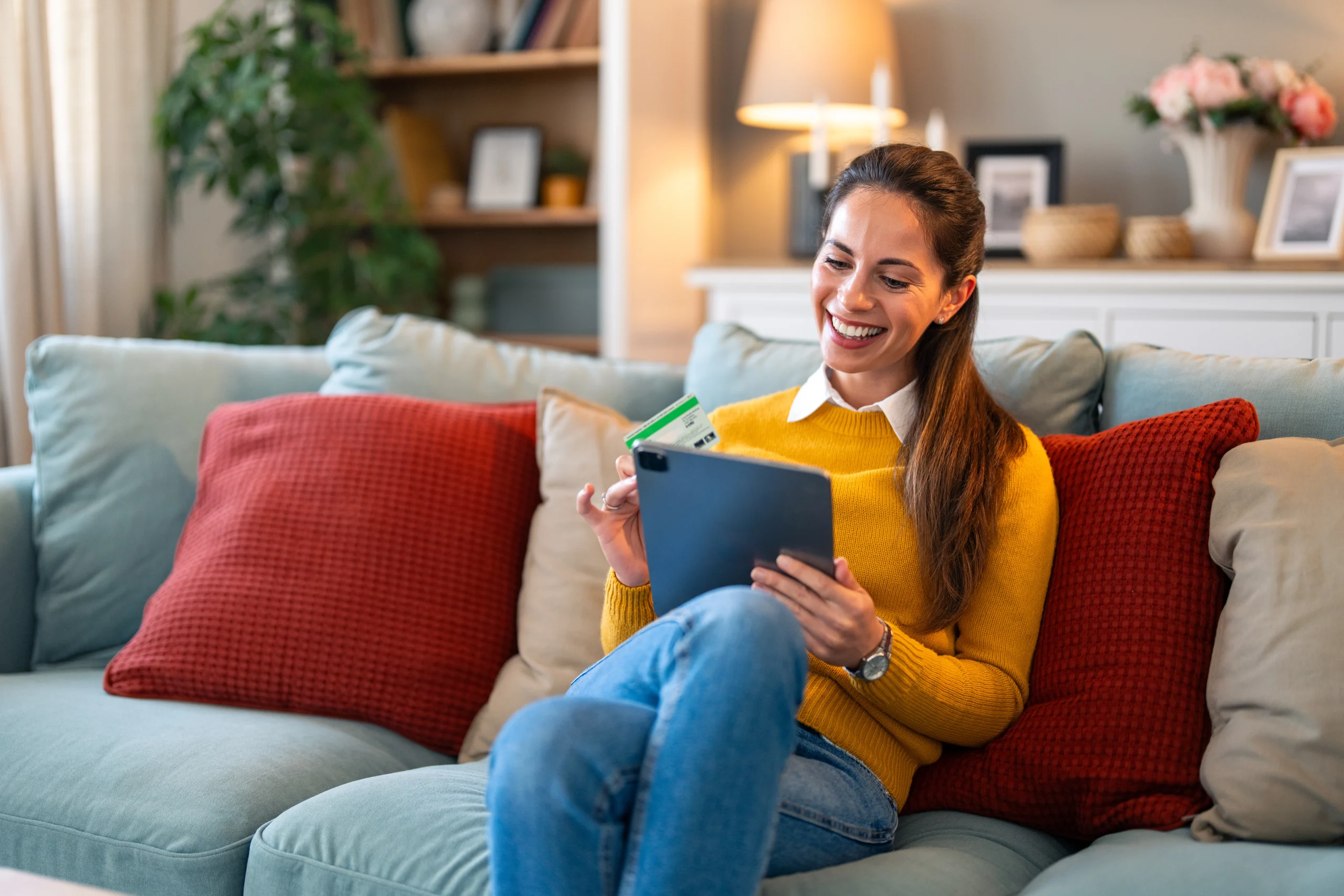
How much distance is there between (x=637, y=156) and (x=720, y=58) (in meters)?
0.56

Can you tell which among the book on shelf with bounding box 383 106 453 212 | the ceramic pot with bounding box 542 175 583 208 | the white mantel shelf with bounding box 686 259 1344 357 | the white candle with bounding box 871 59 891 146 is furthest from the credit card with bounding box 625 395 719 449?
the book on shelf with bounding box 383 106 453 212

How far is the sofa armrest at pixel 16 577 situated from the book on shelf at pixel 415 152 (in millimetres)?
1888

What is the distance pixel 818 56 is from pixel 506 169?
106cm

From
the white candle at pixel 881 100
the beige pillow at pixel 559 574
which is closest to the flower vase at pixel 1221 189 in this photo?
the white candle at pixel 881 100

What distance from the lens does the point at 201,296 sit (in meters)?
3.31

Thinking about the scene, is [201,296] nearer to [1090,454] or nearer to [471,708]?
[471,708]

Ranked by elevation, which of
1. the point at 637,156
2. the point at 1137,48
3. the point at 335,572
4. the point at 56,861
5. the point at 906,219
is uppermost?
the point at 1137,48

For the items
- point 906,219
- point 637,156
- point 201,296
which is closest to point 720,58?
point 637,156

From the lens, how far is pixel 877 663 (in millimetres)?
1195

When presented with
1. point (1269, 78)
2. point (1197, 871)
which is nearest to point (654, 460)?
point (1197, 871)

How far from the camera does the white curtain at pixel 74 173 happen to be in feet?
8.46

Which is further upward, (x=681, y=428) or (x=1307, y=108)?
(x=1307, y=108)

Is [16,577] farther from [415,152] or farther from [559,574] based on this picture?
[415,152]

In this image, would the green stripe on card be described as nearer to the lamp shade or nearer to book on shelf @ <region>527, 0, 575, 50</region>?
the lamp shade
